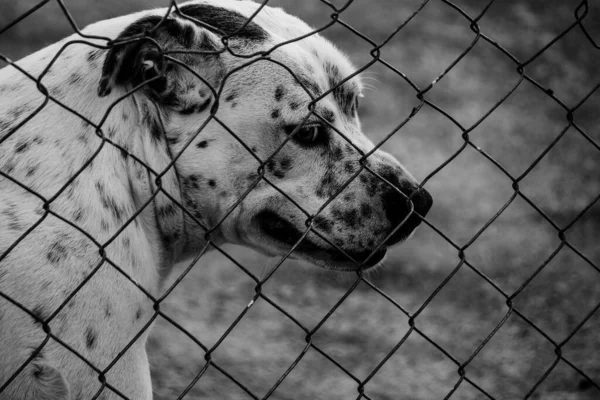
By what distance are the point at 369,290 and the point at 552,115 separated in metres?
2.76

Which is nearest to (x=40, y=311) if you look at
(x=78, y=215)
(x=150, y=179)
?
(x=78, y=215)

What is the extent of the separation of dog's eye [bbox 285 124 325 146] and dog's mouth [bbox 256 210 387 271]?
10.2 inches

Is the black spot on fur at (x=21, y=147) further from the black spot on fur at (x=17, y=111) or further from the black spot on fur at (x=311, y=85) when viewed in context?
the black spot on fur at (x=311, y=85)

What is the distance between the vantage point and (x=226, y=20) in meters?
2.61

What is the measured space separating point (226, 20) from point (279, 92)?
1.01 ft

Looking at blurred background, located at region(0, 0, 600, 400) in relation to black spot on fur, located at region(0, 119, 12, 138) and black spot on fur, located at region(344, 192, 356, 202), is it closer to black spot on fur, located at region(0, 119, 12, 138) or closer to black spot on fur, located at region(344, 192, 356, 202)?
black spot on fur, located at region(344, 192, 356, 202)

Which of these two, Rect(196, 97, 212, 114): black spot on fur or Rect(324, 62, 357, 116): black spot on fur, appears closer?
Rect(196, 97, 212, 114): black spot on fur

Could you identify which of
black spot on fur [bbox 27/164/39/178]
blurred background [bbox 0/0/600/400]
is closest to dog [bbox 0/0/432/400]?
black spot on fur [bbox 27/164/39/178]

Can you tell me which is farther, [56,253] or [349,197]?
[349,197]

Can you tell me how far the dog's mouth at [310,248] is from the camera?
2.59m

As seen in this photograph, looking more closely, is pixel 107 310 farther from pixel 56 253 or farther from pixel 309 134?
pixel 309 134

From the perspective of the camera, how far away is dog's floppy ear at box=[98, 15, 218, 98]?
2252 mm

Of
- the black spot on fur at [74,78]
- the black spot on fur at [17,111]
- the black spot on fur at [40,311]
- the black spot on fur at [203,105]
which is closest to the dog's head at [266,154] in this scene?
the black spot on fur at [203,105]

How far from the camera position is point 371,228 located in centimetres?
256
